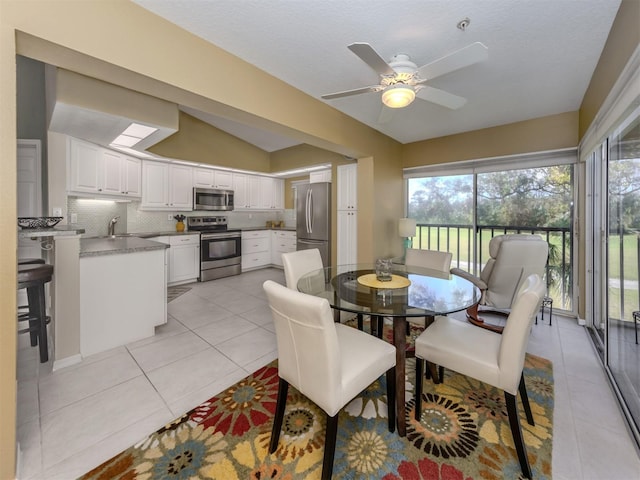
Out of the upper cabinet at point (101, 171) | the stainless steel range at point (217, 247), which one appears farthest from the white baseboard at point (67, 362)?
the stainless steel range at point (217, 247)

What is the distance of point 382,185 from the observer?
13.2 ft

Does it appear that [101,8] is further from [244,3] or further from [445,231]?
[445,231]

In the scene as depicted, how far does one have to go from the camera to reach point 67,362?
2229 mm

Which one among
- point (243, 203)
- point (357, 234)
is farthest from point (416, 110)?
point (243, 203)

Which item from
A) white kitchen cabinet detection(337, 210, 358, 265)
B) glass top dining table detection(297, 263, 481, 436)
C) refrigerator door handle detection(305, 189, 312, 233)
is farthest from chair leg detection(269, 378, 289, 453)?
refrigerator door handle detection(305, 189, 312, 233)

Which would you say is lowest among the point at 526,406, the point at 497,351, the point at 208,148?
the point at 526,406

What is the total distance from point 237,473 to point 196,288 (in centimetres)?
367

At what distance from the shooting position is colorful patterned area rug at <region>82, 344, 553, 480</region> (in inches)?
51.6

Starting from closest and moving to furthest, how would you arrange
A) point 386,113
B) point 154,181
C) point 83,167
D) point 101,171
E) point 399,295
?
1. point 399,295
2. point 386,113
3. point 83,167
4. point 101,171
5. point 154,181

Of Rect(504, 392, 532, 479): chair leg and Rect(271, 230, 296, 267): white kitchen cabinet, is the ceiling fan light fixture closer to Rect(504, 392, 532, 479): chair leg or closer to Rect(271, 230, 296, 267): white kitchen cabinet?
Rect(504, 392, 532, 479): chair leg

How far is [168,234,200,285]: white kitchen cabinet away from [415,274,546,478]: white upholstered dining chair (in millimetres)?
4301

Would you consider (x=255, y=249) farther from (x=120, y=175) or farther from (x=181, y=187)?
(x=120, y=175)

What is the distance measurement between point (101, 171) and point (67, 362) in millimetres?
2112

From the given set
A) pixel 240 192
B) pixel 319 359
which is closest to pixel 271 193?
pixel 240 192
